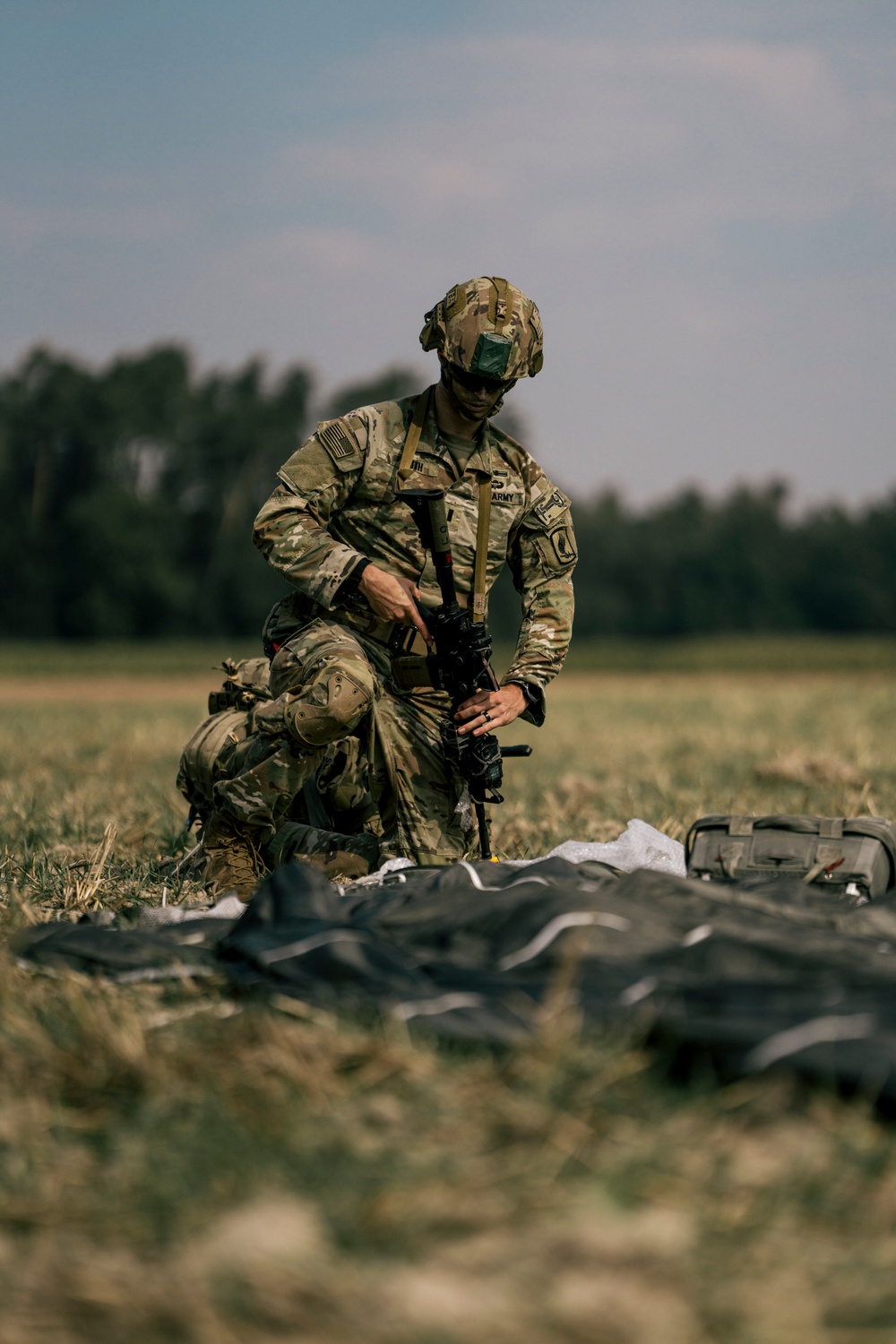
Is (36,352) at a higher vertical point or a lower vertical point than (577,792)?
higher

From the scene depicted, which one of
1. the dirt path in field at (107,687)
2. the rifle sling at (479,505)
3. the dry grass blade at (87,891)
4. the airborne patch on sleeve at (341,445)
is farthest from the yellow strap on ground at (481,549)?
the dirt path in field at (107,687)

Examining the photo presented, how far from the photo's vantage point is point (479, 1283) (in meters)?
1.67

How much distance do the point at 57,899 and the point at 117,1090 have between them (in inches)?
71.8

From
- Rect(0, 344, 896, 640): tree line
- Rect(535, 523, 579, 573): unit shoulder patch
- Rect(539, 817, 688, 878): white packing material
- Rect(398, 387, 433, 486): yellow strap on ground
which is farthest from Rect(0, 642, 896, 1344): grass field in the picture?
Rect(0, 344, 896, 640): tree line

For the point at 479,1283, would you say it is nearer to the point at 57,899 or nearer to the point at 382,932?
the point at 382,932

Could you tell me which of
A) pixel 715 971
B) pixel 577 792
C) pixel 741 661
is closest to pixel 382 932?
pixel 715 971

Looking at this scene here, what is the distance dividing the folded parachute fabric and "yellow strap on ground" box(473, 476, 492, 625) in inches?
62.3

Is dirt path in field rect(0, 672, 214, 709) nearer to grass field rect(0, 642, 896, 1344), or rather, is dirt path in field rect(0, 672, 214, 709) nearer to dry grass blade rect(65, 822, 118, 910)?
dry grass blade rect(65, 822, 118, 910)

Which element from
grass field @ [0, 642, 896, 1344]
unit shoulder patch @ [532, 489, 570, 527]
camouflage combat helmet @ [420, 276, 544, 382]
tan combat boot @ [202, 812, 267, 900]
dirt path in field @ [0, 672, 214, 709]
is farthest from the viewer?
dirt path in field @ [0, 672, 214, 709]

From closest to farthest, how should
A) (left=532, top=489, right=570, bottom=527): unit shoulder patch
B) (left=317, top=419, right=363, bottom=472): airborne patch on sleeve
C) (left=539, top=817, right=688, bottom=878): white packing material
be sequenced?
(left=539, top=817, right=688, bottom=878): white packing material
(left=317, top=419, right=363, bottom=472): airborne patch on sleeve
(left=532, top=489, right=570, bottom=527): unit shoulder patch

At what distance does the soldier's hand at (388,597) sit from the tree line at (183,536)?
3874 centimetres

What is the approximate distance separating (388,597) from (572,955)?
2.14 metres

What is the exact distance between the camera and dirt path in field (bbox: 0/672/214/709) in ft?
76.3

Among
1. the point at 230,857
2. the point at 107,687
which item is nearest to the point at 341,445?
the point at 230,857
